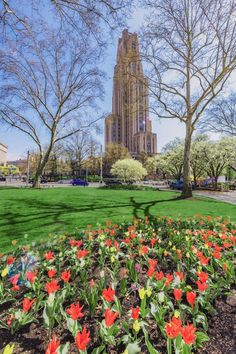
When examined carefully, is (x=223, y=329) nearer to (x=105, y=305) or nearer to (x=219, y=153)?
(x=105, y=305)

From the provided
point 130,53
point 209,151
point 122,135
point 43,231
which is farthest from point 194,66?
point 122,135

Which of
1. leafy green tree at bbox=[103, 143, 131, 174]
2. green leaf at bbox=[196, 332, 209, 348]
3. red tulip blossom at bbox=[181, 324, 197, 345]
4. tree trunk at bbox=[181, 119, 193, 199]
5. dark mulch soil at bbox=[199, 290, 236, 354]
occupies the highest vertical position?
leafy green tree at bbox=[103, 143, 131, 174]

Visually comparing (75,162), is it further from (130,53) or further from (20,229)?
(20,229)

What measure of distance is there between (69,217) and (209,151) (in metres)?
31.3

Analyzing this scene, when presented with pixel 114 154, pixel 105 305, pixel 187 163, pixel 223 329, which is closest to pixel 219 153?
pixel 187 163

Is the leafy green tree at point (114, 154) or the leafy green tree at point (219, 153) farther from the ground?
the leafy green tree at point (114, 154)

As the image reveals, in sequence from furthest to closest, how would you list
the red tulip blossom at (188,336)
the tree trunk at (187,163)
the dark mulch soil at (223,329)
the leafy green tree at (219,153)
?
the leafy green tree at (219,153) < the tree trunk at (187,163) < the dark mulch soil at (223,329) < the red tulip blossom at (188,336)

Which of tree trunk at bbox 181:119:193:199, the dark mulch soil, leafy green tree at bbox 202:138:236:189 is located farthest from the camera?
leafy green tree at bbox 202:138:236:189

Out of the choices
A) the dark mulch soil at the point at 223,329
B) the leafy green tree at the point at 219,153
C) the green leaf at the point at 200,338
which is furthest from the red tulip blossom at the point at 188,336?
the leafy green tree at the point at 219,153

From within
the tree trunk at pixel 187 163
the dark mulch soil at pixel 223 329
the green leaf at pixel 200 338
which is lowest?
the dark mulch soil at pixel 223 329

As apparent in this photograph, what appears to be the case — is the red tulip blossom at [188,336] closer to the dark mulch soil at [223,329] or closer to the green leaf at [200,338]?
the green leaf at [200,338]

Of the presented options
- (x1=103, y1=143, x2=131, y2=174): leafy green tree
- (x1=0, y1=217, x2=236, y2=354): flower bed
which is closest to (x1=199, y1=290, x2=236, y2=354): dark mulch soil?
(x1=0, y1=217, x2=236, y2=354): flower bed

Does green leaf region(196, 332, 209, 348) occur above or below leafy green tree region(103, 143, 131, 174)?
Result: below

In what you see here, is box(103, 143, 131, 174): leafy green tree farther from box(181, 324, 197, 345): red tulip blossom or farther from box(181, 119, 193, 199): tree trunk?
box(181, 324, 197, 345): red tulip blossom
